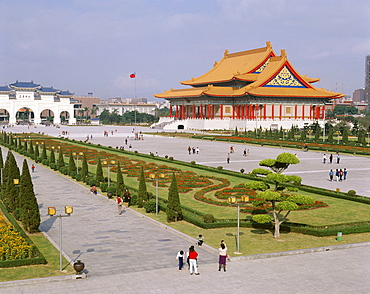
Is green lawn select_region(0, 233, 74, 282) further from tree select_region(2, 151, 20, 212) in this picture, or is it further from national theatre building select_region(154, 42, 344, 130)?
national theatre building select_region(154, 42, 344, 130)

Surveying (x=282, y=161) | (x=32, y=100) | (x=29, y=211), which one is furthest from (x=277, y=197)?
(x=32, y=100)

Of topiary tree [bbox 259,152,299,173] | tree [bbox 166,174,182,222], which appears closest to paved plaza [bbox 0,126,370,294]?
tree [bbox 166,174,182,222]

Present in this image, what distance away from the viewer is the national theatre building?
102625 millimetres

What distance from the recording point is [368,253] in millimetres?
19438

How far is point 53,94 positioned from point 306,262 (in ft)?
514

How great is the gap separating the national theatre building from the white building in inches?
2498

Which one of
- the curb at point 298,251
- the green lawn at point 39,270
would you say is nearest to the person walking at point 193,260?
the curb at point 298,251

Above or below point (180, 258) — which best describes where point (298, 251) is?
below

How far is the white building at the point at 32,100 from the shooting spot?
155 m

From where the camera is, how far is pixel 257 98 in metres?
102

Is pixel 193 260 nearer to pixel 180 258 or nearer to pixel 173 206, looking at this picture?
pixel 180 258

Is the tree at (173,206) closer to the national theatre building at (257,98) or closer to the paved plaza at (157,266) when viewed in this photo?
the paved plaza at (157,266)

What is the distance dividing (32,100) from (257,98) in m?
86.1

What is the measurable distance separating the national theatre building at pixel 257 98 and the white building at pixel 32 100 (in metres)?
63.4
